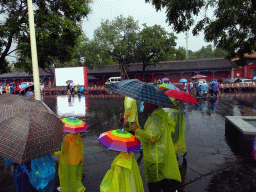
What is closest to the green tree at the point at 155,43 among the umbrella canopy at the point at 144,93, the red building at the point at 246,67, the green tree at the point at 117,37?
the green tree at the point at 117,37

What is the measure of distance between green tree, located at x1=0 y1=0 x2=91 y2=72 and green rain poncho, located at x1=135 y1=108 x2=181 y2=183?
586 centimetres

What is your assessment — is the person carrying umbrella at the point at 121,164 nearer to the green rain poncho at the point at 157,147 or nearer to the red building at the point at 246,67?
the green rain poncho at the point at 157,147

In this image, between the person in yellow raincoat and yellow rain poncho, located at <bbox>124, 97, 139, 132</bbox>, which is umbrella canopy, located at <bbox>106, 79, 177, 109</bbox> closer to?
the person in yellow raincoat

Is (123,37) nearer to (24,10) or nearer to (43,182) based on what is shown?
(24,10)

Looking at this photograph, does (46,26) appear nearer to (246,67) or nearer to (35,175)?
(35,175)

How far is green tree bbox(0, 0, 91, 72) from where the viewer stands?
22.9 ft

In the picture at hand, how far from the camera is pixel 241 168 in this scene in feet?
12.7

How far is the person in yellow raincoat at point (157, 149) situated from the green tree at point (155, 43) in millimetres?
25691

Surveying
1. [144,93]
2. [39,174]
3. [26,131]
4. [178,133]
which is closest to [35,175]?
[39,174]

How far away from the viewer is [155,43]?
89.8 feet

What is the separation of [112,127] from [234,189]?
4.76 metres

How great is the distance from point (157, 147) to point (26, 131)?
62.4 inches

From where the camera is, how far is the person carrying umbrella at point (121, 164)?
2.08 m

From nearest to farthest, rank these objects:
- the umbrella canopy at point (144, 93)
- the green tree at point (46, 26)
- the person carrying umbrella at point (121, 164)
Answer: the person carrying umbrella at point (121, 164), the umbrella canopy at point (144, 93), the green tree at point (46, 26)
